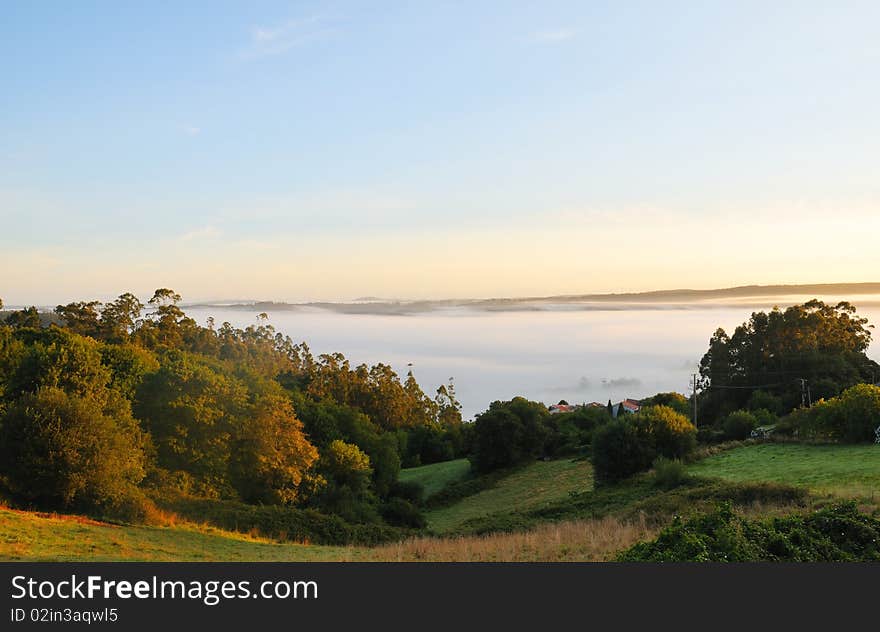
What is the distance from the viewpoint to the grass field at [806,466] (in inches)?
1113

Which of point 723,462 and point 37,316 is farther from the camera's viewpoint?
point 37,316

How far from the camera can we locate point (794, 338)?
80188 millimetres

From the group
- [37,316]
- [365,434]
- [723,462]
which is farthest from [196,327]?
[723,462]

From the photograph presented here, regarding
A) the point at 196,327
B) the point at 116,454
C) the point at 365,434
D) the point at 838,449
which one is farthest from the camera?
the point at 196,327

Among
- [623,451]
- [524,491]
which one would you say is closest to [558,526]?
[623,451]

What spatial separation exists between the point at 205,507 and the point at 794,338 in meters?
67.1

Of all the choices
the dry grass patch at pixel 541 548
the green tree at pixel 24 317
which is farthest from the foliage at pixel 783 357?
the green tree at pixel 24 317

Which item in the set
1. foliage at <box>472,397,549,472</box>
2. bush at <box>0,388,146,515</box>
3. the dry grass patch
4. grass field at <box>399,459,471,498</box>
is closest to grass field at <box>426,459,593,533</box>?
foliage at <box>472,397,549,472</box>

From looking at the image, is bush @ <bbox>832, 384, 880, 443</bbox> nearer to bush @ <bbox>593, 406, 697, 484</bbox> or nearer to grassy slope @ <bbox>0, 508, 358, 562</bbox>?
bush @ <bbox>593, 406, 697, 484</bbox>

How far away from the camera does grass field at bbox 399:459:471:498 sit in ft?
206

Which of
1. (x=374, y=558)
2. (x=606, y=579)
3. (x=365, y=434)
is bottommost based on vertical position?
(x=365, y=434)

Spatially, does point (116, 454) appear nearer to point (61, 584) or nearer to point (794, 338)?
point (61, 584)

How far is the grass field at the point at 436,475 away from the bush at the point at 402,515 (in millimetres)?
11049

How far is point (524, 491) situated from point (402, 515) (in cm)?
1136
